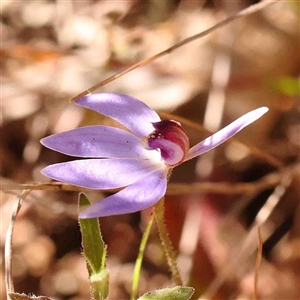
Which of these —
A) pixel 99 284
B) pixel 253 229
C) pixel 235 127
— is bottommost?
pixel 253 229

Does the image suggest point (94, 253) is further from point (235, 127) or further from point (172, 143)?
point (235, 127)

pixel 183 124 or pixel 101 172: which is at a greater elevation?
pixel 101 172

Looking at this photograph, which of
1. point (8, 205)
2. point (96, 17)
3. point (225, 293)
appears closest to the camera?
point (225, 293)

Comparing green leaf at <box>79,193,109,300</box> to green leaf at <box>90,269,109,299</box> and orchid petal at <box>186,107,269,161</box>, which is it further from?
orchid petal at <box>186,107,269,161</box>

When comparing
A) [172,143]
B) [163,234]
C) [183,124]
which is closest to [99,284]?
[163,234]

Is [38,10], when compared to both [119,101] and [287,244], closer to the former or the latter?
[287,244]

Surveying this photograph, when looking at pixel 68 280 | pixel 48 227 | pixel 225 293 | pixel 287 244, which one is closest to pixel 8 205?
pixel 48 227

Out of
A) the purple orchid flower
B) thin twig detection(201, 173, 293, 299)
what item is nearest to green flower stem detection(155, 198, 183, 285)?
the purple orchid flower
